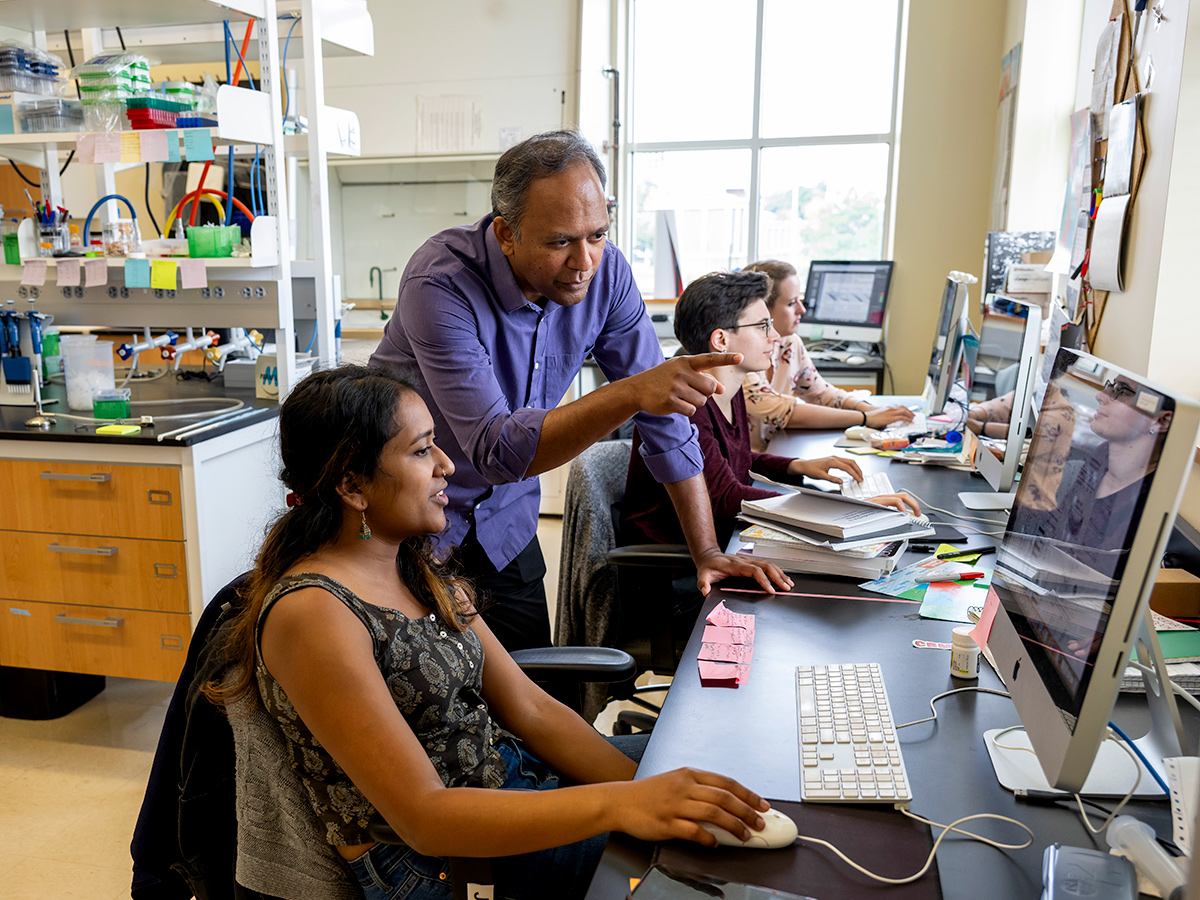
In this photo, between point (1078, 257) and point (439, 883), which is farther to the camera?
point (1078, 257)

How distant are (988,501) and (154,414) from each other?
227cm

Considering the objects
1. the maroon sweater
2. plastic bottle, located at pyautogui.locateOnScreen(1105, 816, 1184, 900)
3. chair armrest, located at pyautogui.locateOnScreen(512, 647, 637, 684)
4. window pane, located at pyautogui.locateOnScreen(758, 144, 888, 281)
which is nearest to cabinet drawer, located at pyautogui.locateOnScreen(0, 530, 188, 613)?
the maroon sweater

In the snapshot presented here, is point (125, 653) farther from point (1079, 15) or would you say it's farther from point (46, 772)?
point (1079, 15)

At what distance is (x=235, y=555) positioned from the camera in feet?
8.51

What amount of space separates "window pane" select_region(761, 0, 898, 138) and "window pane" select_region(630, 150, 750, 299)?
360 millimetres

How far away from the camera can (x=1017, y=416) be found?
1966 millimetres

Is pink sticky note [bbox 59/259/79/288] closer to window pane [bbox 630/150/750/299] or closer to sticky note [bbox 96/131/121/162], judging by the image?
sticky note [bbox 96/131/121/162]

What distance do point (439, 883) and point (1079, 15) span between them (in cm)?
399

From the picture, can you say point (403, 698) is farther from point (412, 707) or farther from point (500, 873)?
point (500, 873)

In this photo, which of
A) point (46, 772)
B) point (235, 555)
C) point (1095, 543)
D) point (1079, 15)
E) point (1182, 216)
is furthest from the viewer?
point (1079, 15)

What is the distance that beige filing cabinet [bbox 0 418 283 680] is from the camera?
7.92ft

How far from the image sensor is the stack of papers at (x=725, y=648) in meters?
1.25

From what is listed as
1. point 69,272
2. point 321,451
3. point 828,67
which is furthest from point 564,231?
point 828,67

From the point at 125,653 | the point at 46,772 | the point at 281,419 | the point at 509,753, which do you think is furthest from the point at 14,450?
the point at 509,753
